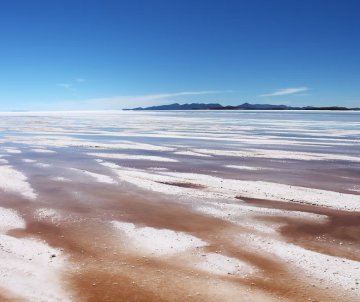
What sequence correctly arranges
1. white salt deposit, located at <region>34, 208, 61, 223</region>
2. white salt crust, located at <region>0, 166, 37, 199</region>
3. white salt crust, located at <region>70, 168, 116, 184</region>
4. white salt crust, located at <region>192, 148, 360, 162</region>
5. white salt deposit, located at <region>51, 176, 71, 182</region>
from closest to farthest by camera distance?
white salt deposit, located at <region>34, 208, 61, 223</region>
white salt crust, located at <region>0, 166, 37, 199</region>
white salt crust, located at <region>70, 168, 116, 184</region>
white salt deposit, located at <region>51, 176, 71, 182</region>
white salt crust, located at <region>192, 148, 360, 162</region>

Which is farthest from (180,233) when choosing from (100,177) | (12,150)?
(12,150)

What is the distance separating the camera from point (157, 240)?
615 centimetres

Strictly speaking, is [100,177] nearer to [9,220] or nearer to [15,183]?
[15,183]

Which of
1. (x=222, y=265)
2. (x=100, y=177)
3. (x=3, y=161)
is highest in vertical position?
(x=3, y=161)

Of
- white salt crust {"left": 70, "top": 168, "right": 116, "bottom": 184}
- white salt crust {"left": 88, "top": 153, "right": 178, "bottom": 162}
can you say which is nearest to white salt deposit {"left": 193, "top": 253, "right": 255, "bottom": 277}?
white salt crust {"left": 70, "top": 168, "right": 116, "bottom": 184}

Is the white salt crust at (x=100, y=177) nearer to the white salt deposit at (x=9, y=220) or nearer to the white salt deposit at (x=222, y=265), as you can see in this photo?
the white salt deposit at (x=9, y=220)

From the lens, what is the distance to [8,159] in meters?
14.6

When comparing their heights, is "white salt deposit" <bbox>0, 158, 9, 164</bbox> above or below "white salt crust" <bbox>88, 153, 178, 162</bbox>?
above

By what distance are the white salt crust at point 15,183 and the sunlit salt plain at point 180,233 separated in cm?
3

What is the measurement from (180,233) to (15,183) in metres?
5.76

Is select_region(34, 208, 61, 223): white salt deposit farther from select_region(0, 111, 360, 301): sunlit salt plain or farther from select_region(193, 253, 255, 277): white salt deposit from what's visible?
select_region(193, 253, 255, 277): white salt deposit

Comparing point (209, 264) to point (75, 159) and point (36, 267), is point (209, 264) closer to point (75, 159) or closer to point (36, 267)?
point (36, 267)

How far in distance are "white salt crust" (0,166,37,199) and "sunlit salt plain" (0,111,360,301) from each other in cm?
3

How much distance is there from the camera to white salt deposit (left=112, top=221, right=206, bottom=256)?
5.77 metres
